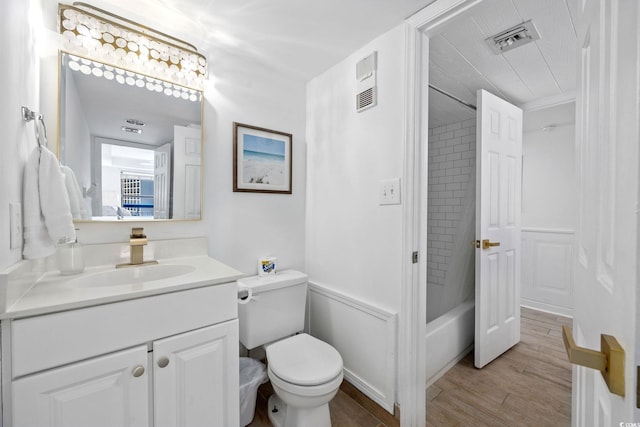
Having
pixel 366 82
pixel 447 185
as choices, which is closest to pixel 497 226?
pixel 447 185

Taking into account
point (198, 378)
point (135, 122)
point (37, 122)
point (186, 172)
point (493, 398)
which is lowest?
point (493, 398)

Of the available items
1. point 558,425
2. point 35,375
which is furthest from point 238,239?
point 558,425

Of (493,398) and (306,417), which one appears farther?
(493,398)

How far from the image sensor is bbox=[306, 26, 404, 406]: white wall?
1488 millimetres

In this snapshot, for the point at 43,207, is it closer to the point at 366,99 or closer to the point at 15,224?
the point at 15,224

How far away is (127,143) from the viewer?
1.41 meters

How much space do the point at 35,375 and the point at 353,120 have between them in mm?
1794

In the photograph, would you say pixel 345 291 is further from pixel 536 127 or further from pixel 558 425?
pixel 536 127

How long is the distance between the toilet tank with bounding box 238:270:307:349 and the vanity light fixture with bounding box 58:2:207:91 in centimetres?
127

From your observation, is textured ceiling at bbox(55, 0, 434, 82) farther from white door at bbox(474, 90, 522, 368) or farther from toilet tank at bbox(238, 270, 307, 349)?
toilet tank at bbox(238, 270, 307, 349)

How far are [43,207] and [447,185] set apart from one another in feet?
10.4

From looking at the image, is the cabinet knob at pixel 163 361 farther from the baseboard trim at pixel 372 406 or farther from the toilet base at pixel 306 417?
the baseboard trim at pixel 372 406

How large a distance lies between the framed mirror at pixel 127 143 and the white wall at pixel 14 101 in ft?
0.67

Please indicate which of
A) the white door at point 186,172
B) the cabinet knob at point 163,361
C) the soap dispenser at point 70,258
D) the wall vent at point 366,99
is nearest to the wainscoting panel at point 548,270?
the wall vent at point 366,99
